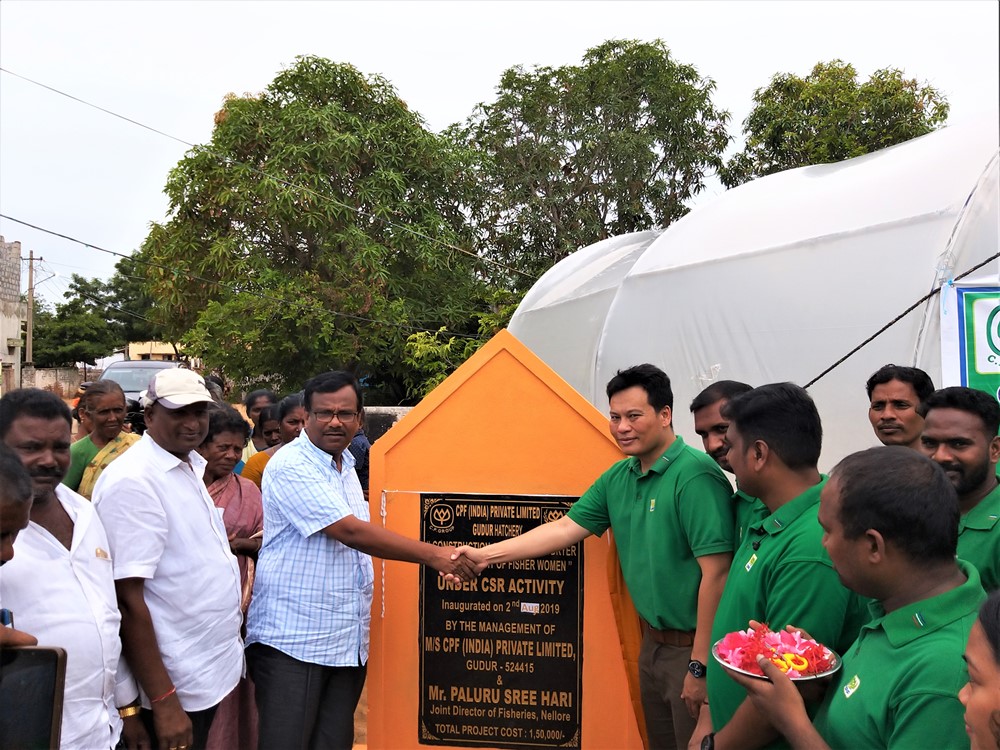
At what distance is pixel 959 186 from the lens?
6965mm

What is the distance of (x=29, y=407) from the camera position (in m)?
2.64

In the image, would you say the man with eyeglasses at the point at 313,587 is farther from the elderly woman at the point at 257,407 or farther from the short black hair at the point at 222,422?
the elderly woman at the point at 257,407

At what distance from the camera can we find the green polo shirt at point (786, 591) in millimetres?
2369

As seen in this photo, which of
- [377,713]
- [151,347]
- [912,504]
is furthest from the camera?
[151,347]

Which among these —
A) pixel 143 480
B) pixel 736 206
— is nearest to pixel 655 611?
pixel 143 480

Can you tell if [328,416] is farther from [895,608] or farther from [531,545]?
[895,608]

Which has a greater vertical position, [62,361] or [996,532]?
[62,361]

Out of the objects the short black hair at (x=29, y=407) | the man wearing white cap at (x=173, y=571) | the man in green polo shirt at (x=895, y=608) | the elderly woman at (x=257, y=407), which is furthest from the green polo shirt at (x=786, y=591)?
the elderly woman at (x=257, y=407)

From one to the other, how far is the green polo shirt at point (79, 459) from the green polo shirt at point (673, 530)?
134 inches

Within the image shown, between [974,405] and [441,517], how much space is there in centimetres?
231

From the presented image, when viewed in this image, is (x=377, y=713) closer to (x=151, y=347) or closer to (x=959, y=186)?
(x=959, y=186)

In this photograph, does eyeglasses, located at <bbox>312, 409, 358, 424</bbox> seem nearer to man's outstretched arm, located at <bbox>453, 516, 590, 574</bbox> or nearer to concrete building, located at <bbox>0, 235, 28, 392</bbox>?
man's outstretched arm, located at <bbox>453, 516, 590, 574</bbox>

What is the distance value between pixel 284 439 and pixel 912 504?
4895 millimetres

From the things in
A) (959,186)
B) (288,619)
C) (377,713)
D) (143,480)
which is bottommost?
(377,713)
